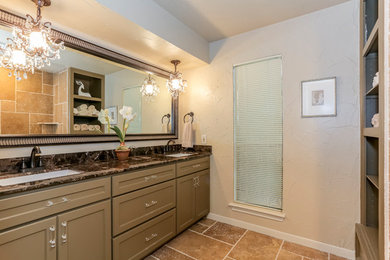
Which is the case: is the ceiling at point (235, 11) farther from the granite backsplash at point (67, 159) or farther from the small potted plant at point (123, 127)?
the granite backsplash at point (67, 159)

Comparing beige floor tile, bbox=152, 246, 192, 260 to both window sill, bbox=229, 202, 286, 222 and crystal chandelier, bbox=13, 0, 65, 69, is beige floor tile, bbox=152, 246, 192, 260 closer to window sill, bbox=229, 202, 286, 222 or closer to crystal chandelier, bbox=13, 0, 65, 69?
window sill, bbox=229, 202, 286, 222

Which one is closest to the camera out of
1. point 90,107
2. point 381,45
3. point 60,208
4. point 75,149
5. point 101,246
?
point 381,45

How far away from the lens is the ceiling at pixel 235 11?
6.31ft

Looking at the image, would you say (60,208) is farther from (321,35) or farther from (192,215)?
(321,35)

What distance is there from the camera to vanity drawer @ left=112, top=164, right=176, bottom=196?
1.55 metres

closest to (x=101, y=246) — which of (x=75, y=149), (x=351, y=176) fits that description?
(x=75, y=149)

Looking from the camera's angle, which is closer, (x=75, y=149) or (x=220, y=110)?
(x=75, y=149)

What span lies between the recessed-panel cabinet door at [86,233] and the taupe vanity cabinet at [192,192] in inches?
33.1

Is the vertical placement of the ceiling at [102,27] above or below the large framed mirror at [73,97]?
above

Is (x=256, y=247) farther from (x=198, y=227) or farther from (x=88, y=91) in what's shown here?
(x=88, y=91)

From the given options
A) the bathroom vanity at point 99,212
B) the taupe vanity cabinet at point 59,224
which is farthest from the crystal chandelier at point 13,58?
the taupe vanity cabinet at point 59,224

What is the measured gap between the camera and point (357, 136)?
187 cm

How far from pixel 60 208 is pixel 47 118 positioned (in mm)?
823

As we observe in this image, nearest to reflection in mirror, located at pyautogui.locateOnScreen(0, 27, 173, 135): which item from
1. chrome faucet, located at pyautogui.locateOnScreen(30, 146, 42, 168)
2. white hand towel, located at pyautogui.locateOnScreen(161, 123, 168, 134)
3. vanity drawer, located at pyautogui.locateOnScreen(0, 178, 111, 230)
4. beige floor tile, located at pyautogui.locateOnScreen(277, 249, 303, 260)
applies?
chrome faucet, located at pyautogui.locateOnScreen(30, 146, 42, 168)
